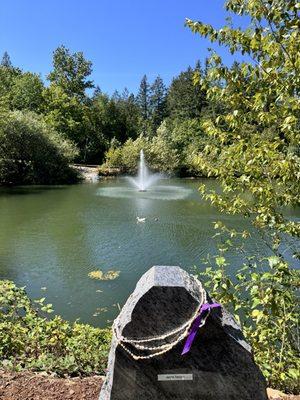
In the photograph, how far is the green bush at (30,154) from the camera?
116 feet

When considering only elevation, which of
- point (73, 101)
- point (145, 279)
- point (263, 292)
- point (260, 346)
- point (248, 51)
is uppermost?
point (73, 101)

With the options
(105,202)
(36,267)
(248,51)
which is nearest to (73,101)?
(105,202)

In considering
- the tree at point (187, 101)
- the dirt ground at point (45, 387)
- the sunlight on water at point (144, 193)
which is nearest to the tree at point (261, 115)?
the dirt ground at point (45, 387)

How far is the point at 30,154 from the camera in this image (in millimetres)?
36594

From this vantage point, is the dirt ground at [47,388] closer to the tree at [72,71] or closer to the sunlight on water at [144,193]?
the sunlight on water at [144,193]

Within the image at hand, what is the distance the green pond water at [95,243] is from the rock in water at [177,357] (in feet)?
11.1

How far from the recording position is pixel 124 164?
47.2m

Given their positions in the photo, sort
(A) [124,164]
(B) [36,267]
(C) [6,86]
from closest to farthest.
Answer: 1. (B) [36,267]
2. (A) [124,164]
3. (C) [6,86]

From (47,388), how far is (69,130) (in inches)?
1922

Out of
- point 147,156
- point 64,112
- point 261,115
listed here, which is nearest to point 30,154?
point 147,156

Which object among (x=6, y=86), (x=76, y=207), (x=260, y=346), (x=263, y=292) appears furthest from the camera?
(x=6, y=86)

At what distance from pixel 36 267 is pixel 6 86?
48.0 meters

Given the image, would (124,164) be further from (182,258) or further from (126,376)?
(126,376)

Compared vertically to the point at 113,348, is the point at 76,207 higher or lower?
lower
